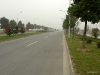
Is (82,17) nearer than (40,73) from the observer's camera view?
No

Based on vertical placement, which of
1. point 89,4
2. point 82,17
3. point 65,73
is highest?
point 89,4

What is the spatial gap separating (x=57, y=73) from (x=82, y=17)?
7.07 m

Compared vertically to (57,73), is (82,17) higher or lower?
higher

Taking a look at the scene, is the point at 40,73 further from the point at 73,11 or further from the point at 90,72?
the point at 73,11

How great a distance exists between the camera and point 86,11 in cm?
1180

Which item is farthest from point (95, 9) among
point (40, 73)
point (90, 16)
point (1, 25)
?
point (1, 25)

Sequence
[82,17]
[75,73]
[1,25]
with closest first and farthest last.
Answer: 1. [75,73]
2. [82,17]
3. [1,25]

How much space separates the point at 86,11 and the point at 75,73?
22.8 feet

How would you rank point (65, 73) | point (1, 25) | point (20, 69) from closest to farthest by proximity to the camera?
point (65, 73)
point (20, 69)
point (1, 25)

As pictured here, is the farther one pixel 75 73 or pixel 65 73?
pixel 65 73

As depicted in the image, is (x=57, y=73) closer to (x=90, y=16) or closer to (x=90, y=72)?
(x=90, y=72)

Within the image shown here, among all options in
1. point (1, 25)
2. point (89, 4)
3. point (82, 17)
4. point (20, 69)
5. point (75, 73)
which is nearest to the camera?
point (75, 73)

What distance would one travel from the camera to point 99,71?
6301 mm

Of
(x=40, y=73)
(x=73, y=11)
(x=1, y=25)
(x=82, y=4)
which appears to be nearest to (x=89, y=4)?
(x=82, y=4)
